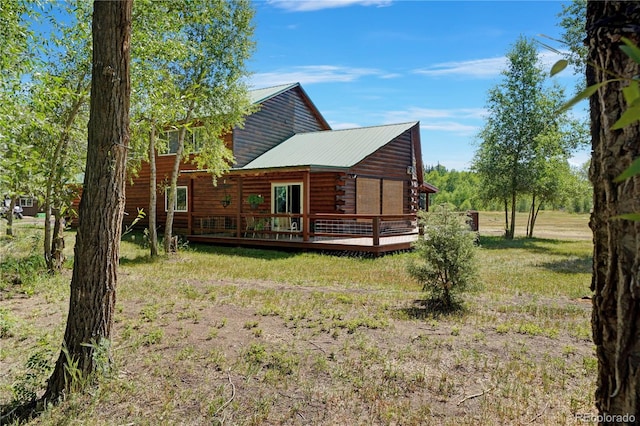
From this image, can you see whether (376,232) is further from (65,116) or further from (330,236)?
(65,116)

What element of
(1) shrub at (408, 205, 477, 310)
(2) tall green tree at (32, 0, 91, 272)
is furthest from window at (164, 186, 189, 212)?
(1) shrub at (408, 205, 477, 310)

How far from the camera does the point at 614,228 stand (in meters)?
1.17

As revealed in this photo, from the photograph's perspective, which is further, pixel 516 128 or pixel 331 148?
pixel 516 128

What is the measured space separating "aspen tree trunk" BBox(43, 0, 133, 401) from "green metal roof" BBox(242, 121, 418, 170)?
38.1 feet

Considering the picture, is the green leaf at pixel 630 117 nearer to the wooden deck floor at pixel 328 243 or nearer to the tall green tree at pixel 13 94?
the tall green tree at pixel 13 94

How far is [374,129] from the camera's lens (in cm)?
2034

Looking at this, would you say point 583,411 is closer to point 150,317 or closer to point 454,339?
point 454,339

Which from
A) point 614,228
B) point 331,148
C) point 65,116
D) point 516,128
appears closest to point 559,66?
point 614,228

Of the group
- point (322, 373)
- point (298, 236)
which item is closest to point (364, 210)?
point (298, 236)

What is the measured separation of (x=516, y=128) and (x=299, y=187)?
13107 millimetres

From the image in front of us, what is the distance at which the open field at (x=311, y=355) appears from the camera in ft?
11.2

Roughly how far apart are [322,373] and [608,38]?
143 inches

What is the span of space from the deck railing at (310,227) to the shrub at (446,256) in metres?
7.33

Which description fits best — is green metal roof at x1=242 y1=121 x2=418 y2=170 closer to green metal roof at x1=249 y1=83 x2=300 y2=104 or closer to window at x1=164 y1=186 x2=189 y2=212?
green metal roof at x1=249 y1=83 x2=300 y2=104
